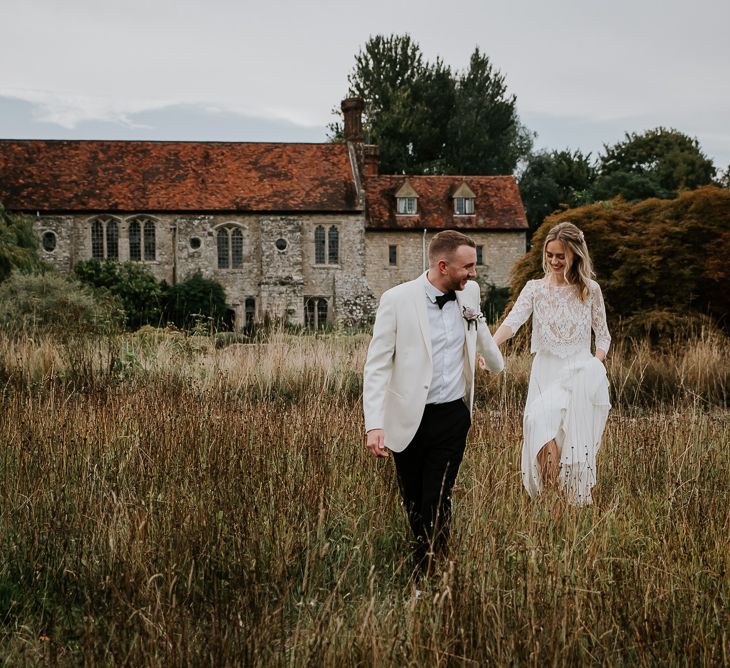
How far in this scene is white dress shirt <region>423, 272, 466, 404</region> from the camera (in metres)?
4.17

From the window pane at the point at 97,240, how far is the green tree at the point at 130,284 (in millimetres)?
2229

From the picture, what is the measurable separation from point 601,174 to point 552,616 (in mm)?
48888

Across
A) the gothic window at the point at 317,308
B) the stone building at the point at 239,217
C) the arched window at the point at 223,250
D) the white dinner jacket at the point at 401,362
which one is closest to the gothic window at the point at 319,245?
the stone building at the point at 239,217

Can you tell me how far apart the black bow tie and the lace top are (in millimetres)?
1210

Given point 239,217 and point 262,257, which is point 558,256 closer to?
point 262,257

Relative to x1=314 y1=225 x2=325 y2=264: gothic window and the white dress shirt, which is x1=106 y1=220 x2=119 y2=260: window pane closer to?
x1=314 y1=225 x2=325 y2=264: gothic window

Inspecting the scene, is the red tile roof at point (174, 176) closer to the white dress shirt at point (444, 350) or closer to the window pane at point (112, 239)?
the window pane at point (112, 239)

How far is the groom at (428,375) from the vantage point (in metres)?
4.05

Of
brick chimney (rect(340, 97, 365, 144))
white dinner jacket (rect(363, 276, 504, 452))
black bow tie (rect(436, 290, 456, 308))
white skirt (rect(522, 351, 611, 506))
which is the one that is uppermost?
brick chimney (rect(340, 97, 365, 144))

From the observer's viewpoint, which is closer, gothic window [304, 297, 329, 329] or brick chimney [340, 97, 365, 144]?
gothic window [304, 297, 329, 329]

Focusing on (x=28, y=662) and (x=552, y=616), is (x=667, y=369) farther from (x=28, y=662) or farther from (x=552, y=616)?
(x=28, y=662)

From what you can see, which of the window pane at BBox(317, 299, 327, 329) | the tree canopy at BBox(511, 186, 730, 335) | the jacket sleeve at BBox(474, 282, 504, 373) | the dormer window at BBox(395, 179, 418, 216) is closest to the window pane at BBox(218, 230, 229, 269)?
the window pane at BBox(317, 299, 327, 329)

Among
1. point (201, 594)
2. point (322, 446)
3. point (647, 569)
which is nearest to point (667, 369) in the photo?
point (322, 446)

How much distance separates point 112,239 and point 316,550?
109 ft
